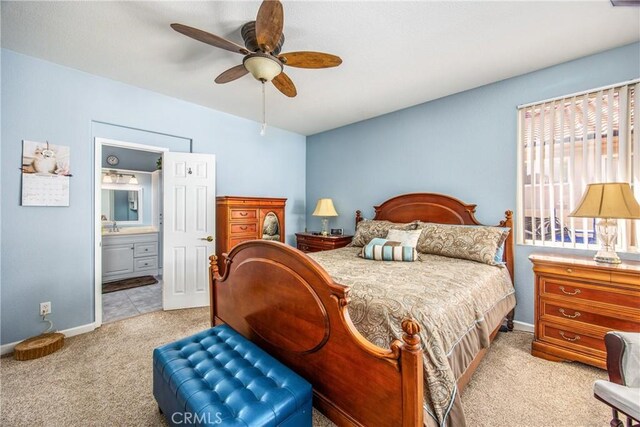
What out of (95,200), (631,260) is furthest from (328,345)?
(95,200)

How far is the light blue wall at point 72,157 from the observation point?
7.80ft

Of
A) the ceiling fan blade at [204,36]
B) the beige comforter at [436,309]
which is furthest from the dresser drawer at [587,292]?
the ceiling fan blade at [204,36]

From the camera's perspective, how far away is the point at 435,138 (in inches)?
134

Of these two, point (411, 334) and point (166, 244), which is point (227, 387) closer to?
point (411, 334)

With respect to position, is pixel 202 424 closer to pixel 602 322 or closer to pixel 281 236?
pixel 602 322

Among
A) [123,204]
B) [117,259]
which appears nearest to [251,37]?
[117,259]

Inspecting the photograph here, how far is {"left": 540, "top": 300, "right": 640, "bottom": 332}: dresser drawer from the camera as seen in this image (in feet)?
6.25

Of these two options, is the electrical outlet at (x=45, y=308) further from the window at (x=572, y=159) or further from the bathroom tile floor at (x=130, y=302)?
the window at (x=572, y=159)

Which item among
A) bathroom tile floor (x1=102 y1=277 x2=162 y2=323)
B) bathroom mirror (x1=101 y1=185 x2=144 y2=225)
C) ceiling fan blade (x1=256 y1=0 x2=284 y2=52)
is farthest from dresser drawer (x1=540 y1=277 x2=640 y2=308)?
bathroom mirror (x1=101 y1=185 x2=144 y2=225)

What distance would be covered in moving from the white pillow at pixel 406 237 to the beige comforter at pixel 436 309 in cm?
42

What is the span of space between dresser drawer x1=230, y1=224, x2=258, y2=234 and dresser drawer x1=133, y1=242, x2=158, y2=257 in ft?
8.15

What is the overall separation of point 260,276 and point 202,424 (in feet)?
2.82

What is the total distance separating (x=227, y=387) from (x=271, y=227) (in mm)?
2940

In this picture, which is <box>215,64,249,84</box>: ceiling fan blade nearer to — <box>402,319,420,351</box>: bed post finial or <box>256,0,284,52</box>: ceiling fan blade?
<box>256,0,284,52</box>: ceiling fan blade
